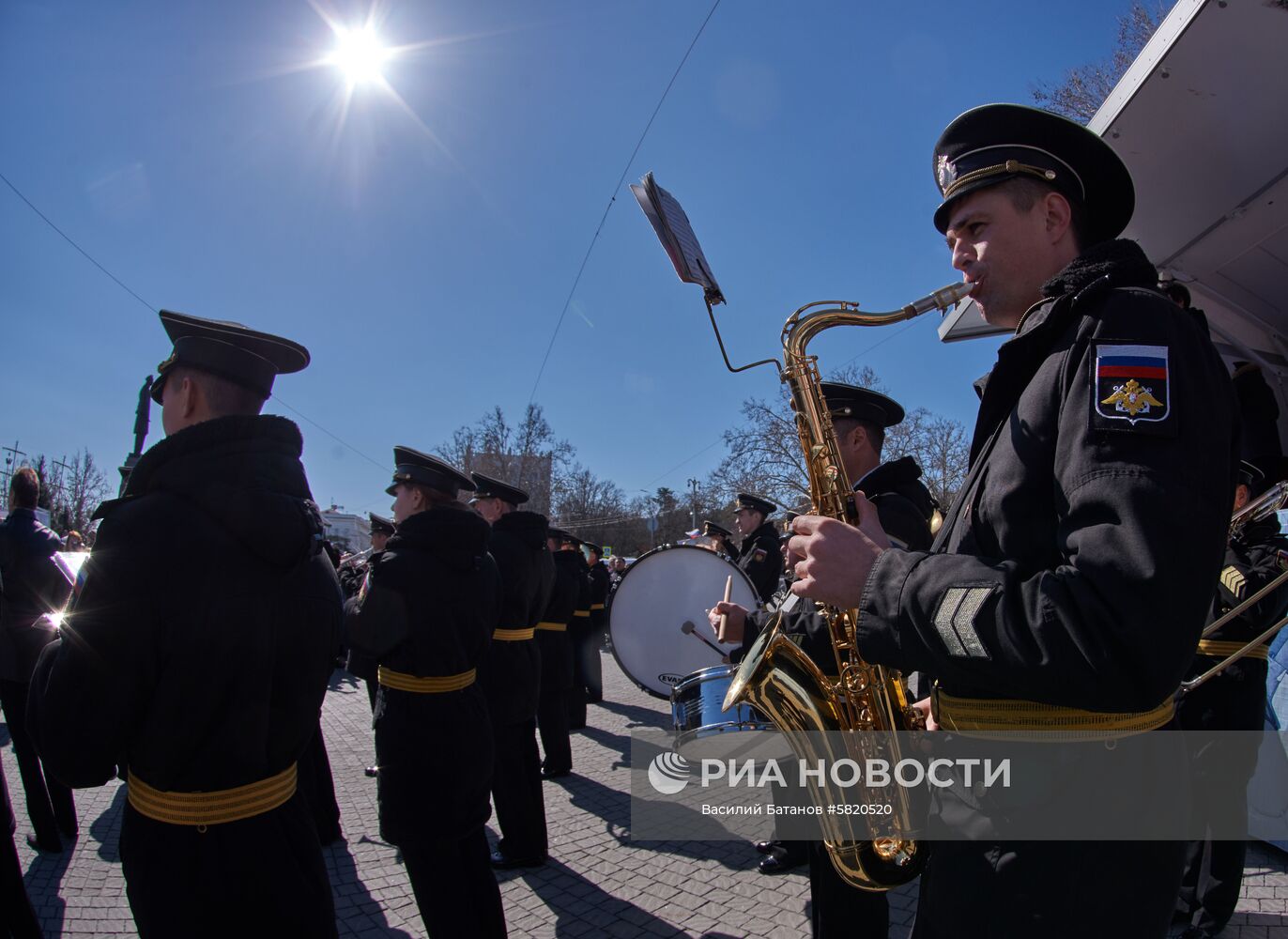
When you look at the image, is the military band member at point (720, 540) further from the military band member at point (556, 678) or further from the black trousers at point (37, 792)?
the black trousers at point (37, 792)

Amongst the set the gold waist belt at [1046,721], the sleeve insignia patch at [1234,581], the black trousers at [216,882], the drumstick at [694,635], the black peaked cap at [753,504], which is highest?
the black peaked cap at [753,504]

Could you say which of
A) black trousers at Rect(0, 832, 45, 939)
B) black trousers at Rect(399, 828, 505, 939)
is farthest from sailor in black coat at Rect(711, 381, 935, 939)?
black trousers at Rect(0, 832, 45, 939)

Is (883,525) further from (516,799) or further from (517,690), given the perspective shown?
(516,799)

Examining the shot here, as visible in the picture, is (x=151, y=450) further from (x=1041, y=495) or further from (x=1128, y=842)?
(x=1128, y=842)

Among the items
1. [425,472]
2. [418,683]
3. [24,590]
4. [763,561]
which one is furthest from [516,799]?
[24,590]

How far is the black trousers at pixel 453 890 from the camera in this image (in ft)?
10.2

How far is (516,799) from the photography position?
4.66 m

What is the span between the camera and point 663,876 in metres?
4.45

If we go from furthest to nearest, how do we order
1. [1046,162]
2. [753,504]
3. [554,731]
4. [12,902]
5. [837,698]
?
[753,504] < [554,731] < [12,902] < [837,698] < [1046,162]

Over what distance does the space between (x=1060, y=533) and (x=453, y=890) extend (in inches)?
120

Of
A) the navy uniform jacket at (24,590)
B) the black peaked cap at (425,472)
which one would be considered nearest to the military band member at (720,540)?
the black peaked cap at (425,472)

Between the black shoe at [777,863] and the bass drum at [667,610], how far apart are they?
59.3 inches

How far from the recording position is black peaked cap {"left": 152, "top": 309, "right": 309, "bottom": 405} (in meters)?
2.37

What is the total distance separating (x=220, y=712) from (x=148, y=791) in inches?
11.4
